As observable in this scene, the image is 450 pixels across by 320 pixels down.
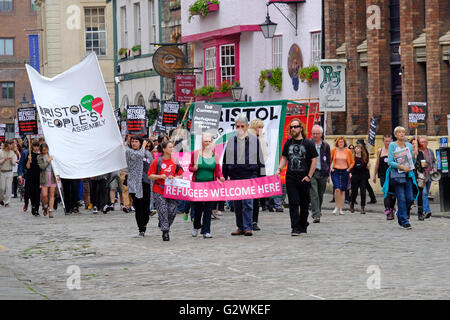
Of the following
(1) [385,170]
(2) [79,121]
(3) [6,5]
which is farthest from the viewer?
(3) [6,5]

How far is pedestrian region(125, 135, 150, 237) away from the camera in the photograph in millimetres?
18375

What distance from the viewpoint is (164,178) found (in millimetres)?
17500

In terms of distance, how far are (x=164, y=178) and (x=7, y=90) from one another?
8217 cm

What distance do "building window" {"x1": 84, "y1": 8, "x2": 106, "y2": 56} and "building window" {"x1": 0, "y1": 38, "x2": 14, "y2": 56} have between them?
1531 inches

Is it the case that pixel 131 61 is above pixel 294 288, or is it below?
above

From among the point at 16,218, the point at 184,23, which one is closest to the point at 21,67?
the point at 184,23

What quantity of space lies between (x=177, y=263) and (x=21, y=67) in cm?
8657

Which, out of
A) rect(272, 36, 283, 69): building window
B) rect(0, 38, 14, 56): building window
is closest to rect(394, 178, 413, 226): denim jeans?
rect(272, 36, 283, 69): building window

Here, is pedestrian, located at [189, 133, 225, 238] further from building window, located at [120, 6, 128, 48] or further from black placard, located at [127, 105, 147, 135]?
building window, located at [120, 6, 128, 48]

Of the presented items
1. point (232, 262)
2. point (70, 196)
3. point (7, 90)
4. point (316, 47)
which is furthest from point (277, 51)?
point (7, 90)

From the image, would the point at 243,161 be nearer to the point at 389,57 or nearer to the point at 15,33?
the point at 389,57

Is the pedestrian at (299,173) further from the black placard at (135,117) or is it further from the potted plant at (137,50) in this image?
the potted plant at (137,50)
